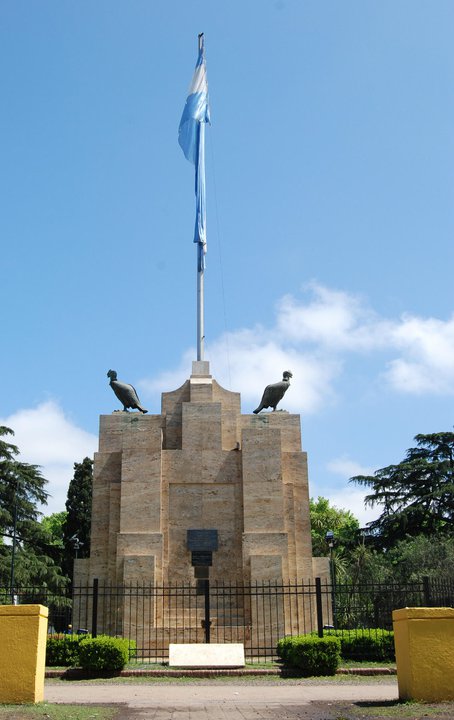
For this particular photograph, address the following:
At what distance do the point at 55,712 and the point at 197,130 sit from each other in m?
21.8

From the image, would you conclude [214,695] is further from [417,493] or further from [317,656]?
[417,493]

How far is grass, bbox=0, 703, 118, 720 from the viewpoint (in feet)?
28.6

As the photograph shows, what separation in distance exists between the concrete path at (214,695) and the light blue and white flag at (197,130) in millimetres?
16255

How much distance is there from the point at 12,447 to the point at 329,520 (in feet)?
90.1

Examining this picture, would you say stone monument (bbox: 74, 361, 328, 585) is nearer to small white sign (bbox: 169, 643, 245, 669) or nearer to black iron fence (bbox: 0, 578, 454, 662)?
black iron fence (bbox: 0, 578, 454, 662)

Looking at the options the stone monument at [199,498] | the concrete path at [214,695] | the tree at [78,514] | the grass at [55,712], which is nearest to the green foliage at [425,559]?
the stone monument at [199,498]

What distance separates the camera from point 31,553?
36281 millimetres

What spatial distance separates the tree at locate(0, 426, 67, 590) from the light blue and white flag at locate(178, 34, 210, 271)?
660 inches

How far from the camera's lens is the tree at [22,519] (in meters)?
34.5

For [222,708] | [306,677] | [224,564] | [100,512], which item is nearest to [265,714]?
[222,708]

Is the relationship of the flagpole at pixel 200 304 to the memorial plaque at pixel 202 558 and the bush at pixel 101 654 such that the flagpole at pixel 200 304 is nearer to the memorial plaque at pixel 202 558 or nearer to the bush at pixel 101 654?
the memorial plaque at pixel 202 558

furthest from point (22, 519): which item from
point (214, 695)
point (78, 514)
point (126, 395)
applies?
point (214, 695)

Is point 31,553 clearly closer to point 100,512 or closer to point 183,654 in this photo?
point 100,512

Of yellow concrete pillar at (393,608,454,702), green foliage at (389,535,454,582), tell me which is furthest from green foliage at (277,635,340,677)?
green foliage at (389,535,454,582)
